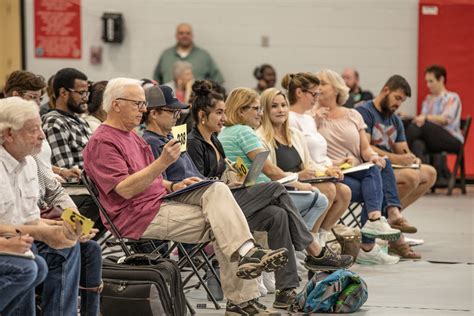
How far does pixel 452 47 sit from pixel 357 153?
4786mm

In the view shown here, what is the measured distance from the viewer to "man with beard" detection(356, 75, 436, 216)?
8.16 m

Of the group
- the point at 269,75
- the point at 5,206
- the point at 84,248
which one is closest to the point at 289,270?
the point at 84,248

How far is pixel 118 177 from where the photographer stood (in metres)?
5.20

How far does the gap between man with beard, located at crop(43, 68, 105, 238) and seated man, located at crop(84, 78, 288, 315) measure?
740 millimetres

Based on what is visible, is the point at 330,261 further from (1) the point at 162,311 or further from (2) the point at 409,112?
(2) the point at 409,112

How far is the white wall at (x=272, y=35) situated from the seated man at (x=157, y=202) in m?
7.18

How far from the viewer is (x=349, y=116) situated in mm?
7891

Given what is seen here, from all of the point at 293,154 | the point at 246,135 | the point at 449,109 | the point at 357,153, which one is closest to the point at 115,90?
the point at 246,135

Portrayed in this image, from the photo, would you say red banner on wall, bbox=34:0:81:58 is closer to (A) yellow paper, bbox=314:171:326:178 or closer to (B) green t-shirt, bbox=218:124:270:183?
(A) yellow paper, bbox=314:171:326:178

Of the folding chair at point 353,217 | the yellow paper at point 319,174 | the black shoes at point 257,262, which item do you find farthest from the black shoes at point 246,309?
the folding chair at point 353,217

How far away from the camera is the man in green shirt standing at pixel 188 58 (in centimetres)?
1240

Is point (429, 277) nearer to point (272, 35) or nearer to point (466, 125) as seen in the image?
point (466, 125)

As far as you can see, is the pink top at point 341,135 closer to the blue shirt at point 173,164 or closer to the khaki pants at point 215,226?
the blue shirt at point 173,164

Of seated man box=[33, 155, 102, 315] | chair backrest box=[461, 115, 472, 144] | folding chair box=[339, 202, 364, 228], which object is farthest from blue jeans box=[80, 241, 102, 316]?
chair backrest box=[461, 115, 472, 144]
